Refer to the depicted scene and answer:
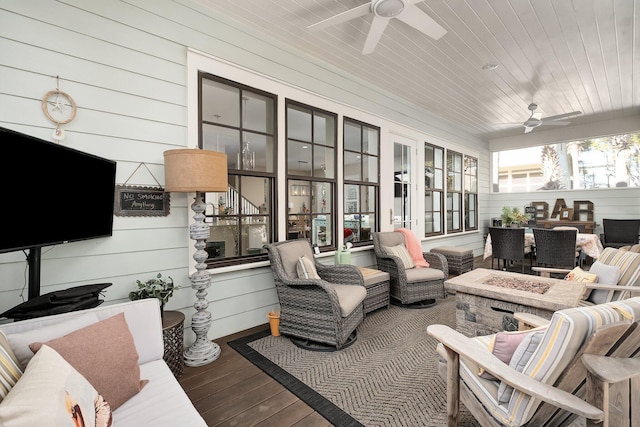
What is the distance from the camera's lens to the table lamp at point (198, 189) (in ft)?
7.51

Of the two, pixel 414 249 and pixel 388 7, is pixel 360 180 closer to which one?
pixel 414 249

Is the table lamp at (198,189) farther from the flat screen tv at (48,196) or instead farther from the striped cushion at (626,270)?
the striped cushion at (626,270)

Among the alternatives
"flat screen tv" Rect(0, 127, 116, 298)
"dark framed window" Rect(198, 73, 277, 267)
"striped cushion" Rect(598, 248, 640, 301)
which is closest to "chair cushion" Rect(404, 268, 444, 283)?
"striped cushion" Rect(598, 248, 640, 301)

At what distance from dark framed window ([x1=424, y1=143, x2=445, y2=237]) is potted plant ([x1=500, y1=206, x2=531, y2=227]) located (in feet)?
7.11

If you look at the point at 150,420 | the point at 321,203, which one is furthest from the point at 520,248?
the point at 150,420

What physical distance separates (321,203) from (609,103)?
5.79 meters

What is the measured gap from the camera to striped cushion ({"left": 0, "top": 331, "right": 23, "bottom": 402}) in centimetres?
93

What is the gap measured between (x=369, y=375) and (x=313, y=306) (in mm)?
716

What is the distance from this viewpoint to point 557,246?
4809 mm

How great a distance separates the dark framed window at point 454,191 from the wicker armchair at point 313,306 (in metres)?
4.31

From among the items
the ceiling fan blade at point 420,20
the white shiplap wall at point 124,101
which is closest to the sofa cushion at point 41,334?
the white shiplap wall at point 124,101

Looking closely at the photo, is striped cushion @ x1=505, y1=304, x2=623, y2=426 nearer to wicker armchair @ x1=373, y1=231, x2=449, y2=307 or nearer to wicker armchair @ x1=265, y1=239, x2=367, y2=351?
wicker armchair @ x1=265, y1=239, x2=367, y2=351

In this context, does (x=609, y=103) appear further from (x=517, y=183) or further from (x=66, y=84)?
(x=66, y=84)

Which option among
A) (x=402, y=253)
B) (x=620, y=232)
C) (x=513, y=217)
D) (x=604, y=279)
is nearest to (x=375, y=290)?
(x=402, y=253)
